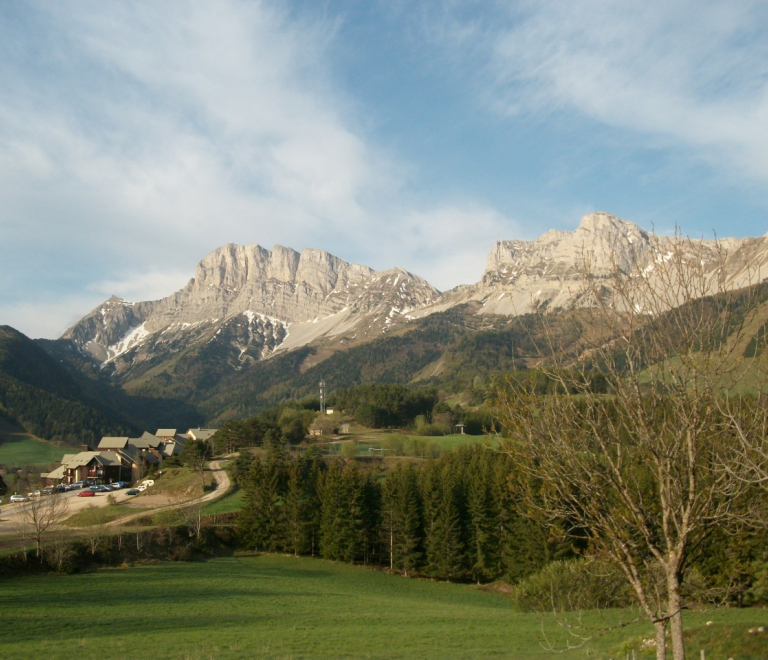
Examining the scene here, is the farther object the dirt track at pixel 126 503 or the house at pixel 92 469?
the house at pixel 92 469

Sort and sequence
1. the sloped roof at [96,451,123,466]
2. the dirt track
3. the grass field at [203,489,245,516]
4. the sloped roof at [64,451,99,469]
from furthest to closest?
the sloped roof at [96,451,123,466]
the sloped roof at [64,451,99,469]
the grass field at [203,489,245,516]
the dirt track

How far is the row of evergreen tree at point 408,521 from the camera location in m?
55.6

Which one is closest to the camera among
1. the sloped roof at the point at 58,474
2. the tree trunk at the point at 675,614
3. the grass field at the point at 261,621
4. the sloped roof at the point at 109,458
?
the tree trunk at the point at 675,614

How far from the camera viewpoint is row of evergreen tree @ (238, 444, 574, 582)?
5556 centimetres

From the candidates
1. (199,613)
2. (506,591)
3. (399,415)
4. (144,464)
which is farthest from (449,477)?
(399,415)

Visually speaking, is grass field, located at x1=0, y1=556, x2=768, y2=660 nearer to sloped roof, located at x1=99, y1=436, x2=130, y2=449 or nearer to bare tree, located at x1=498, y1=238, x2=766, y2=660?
bare tree, located at x1=498, y1=238, x2=766, y2=660

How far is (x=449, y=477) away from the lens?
202ft

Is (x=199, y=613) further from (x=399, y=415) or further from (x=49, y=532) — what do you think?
(x=399, y=415)

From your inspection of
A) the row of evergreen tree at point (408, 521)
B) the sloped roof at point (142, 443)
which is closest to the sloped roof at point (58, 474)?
the sloped roof at point (142, 443)

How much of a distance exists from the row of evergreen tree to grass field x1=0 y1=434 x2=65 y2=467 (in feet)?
313

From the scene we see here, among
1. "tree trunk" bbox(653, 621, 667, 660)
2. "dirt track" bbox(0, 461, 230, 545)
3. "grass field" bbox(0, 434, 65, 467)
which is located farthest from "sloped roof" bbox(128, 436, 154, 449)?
"tree trunk" bbox(653, 621, 667, 660)

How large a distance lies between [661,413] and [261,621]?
2623cm

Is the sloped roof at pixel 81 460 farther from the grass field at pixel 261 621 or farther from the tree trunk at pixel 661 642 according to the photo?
the tree trunk at pixel 661 642

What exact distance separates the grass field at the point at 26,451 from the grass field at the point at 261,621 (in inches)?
4302
